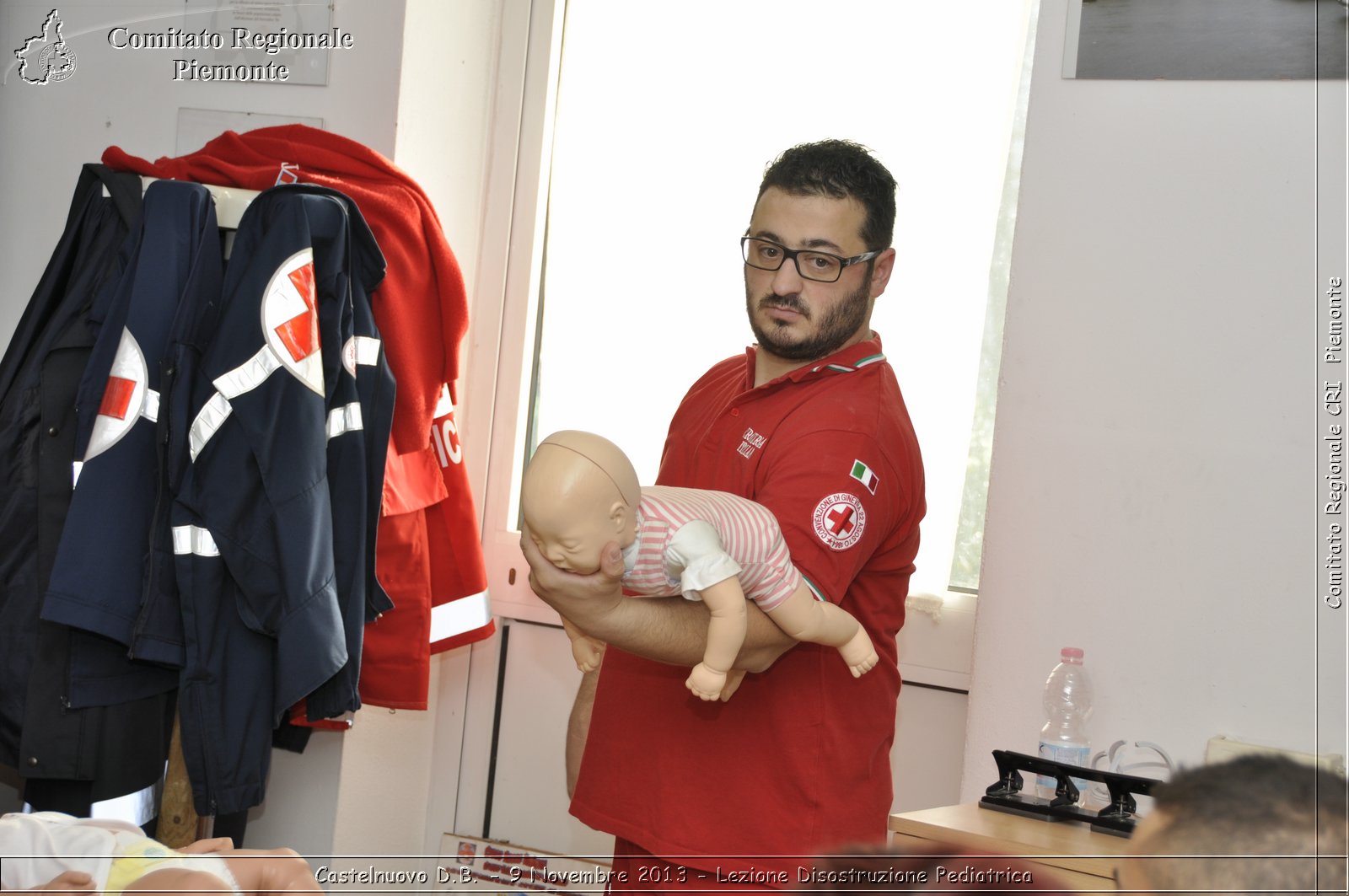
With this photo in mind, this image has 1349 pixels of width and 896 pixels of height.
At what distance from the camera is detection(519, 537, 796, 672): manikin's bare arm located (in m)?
1.60

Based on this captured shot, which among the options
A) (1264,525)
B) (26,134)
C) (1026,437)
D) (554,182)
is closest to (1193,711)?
(1264,525)

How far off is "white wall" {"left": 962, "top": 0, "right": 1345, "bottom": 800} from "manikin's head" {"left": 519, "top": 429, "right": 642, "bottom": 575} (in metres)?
1.02

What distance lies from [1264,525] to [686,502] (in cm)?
113

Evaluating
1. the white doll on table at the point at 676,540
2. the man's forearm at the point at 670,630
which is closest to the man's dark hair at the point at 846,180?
the white doll on table at the point at 676,540

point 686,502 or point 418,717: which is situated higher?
point 686,502

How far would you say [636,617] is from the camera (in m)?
1.66

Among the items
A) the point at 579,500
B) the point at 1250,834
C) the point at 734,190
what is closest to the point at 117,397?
the point at 579,500

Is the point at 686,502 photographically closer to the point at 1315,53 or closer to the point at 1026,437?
the point at 1026,437

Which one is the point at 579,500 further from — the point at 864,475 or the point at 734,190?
the point at 734,190

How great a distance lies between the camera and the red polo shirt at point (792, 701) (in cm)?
183

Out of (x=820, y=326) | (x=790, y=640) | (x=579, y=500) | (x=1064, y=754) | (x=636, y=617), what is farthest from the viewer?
(x=1064, y=754)

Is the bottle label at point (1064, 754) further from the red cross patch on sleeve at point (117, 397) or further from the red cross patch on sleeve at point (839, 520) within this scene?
the red cross patch on sleeve at point (117, 397)

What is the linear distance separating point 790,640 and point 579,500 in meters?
0.42

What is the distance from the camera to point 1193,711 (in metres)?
2.16
